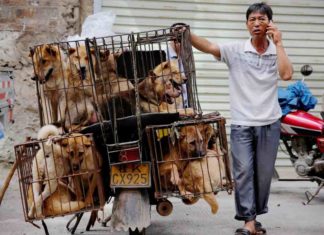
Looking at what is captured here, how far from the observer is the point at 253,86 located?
446cm

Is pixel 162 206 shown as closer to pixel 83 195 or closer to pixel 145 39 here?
pixel 83 195

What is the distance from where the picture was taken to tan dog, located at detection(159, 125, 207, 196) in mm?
3680

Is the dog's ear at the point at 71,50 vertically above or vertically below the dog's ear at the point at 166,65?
above

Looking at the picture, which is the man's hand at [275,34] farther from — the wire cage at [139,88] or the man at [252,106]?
the wire cage at [139,88]

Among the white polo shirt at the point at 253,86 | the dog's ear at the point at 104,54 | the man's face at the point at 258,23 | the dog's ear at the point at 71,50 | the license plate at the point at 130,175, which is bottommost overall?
the license plate at the point at 130,175

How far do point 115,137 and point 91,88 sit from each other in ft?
1.78

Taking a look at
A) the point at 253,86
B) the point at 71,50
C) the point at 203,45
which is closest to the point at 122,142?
the point at 71,50

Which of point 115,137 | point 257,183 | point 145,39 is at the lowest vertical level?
point 257,183

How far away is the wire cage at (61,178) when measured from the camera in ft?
12.0

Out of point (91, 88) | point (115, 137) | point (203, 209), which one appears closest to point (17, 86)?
point (203, 209)

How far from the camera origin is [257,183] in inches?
181

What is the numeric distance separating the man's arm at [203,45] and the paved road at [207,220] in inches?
A: 62.3

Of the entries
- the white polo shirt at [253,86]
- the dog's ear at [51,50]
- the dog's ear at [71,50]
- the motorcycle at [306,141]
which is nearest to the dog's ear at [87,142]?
the dog's ear at [71,50]

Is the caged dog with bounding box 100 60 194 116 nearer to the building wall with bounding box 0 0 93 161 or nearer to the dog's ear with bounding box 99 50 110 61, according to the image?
the dog's ear with bounding box 99 50 110 61
